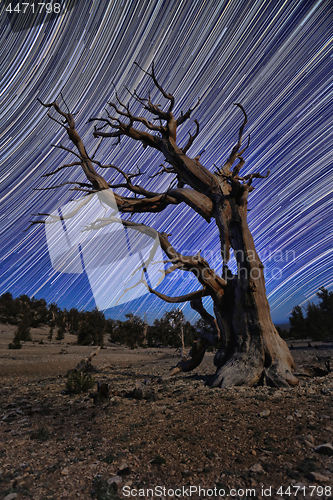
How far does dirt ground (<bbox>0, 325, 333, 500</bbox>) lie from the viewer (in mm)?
2361

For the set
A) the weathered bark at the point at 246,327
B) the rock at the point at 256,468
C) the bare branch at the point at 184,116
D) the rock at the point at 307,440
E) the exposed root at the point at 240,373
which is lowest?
the rock at the point at 256,468

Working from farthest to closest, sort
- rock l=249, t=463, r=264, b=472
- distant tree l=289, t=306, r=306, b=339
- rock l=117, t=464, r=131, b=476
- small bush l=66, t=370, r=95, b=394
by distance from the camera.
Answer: distant tree l=289, t=306, r=306, b=339 < small bush l=66, t=370, r=95, b=394 < rock l=117, t=464, r=131, b=476 < rock l=249, t=463, r=264, b=472

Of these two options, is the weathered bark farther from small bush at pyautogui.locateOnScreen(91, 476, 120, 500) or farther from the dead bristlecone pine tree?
small bush at pyautogui.locateOnScreen(91, 476, 120, 500)

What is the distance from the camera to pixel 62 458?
3.06 m

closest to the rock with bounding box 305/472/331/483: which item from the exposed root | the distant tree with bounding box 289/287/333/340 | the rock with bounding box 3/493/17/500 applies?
the rock with bounding box 3/493/17/500

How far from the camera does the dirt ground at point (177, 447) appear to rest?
236 centimetres

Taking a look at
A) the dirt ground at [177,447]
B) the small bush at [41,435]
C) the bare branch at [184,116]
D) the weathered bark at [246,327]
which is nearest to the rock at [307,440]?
the dirt ground at [177,447]

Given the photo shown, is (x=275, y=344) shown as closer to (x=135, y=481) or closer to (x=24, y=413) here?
(x=135, y=481)

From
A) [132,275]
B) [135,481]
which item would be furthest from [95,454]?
[132,275]

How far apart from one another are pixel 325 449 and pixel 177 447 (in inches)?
64.4

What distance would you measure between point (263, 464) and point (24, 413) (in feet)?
15.6

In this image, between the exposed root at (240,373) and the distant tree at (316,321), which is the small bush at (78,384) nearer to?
the exposed root at (240,373)

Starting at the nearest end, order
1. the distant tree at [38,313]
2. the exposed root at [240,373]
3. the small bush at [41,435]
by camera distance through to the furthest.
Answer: the small bush at [41,435], the exposed root at [240,373], the distant tree at [38,313]

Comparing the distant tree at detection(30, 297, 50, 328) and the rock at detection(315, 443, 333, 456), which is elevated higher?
the distant tree at detection(30, 297, 50, 328)
